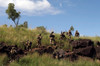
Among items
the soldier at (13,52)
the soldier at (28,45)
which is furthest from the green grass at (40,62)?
the soldier at (28,45)

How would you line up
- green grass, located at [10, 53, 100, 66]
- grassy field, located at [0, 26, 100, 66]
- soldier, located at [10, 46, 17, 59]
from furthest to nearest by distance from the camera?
soldier, located at [10, 46, 17, 59], grassy field, located at [0, 26, 100, 66], green grass, located at [10, 53, 100, 66]

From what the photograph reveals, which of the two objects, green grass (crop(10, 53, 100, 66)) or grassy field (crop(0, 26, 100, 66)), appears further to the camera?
grassy field (crop(0, 26, 100, 66))

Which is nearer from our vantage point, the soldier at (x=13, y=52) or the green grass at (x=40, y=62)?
the green grass at (x=40, y=62)

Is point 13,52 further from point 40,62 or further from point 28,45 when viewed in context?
point 28,45

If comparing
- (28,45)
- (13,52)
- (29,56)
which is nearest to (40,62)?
(29,56)

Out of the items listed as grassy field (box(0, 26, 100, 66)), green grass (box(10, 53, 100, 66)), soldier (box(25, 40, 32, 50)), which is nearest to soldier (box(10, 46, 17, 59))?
grassy field (box(0, 26, 100, 66))

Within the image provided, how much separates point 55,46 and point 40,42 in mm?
1355

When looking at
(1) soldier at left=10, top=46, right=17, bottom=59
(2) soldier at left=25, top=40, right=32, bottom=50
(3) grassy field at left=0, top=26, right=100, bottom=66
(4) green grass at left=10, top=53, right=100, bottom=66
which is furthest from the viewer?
(2) soldier at left=25, top=40, right=32, bottom=50

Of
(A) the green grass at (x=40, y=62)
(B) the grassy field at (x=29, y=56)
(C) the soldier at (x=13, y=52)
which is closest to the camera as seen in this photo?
(A) the green grass at (x=40, y=62)

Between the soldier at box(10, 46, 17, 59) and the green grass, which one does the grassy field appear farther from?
the soldier at box(10, 46, 17, 59)

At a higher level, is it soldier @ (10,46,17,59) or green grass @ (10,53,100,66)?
soldier @ (10,46,17,59)

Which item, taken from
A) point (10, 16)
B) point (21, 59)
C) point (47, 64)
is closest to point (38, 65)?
point (47, 64)

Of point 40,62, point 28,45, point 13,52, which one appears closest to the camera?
point 40,62

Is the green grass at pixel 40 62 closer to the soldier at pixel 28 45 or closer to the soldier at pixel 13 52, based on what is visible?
the soldier at pixel 13 52
